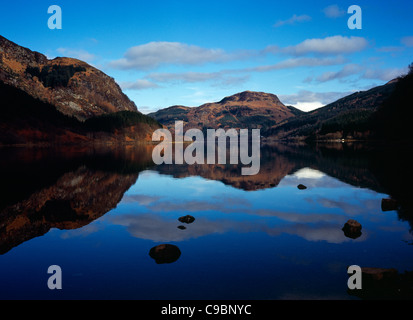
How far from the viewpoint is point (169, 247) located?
1552 cm

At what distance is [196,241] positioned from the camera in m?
17.7

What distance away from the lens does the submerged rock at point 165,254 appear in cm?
1473

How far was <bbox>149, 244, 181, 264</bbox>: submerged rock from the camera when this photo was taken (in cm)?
1473

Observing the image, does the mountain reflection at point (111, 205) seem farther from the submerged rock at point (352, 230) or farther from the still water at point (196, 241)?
the submerged rock at point (352, 230)

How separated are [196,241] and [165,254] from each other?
125 inches

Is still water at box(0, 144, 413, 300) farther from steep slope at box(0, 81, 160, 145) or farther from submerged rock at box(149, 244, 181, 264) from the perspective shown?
steep slope at box(0, 81, 160, 145)

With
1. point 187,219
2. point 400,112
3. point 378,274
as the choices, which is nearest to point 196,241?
point 187,219

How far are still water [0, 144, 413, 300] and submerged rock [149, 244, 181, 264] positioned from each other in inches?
2.4

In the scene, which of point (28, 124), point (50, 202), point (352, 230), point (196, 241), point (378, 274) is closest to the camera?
point (378, 274)

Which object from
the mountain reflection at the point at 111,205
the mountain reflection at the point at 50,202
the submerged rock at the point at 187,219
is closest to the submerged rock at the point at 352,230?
the mountain reflection at the point at 111,205

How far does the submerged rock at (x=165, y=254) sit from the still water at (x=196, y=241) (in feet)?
0.20

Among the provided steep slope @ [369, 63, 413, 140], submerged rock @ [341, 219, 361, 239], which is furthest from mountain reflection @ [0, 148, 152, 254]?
steep slope @ [369, 63, 413, 140]

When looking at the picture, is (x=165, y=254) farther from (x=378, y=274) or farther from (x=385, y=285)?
(x=385, y=285)

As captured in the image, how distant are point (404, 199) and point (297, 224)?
15858 millimetres
